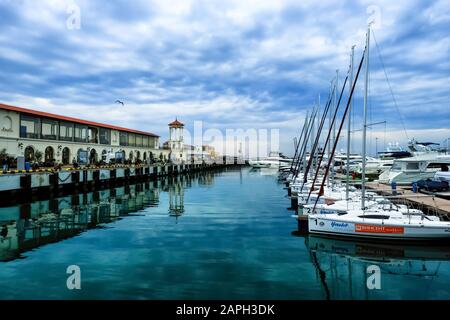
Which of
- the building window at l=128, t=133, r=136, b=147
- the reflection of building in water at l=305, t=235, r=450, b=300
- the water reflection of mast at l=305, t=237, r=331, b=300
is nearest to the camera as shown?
the water reflection of mast at l=305, t=237, r=331, b=300

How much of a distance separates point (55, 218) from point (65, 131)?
36.2 m

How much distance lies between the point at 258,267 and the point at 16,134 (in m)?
43.7

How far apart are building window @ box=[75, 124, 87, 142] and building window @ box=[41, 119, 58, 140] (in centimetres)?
574

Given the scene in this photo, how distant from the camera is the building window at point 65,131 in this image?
2151 inches

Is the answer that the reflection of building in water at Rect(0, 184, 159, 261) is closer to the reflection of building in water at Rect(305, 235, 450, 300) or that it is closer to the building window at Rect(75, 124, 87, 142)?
the reflection of building in water at Rect(305, 235, 450, 300)

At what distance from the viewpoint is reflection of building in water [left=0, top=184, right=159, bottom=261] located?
685 inches

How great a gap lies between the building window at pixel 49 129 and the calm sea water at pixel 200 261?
30.0 m

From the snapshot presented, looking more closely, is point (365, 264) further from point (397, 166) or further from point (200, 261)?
point (397, 166)

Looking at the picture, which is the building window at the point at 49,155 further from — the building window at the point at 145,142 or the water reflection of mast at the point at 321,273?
the water reflection of mast at the point at 321,273

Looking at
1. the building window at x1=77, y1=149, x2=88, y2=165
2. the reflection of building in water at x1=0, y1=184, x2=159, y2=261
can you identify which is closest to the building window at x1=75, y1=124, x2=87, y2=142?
the building window at x1=77, y1=149, x2=88, y2=165

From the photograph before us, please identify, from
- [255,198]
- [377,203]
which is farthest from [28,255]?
[255,198]

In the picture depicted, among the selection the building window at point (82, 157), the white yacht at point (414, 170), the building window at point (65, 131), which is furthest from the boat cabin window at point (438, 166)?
the building window at point (65, 131)

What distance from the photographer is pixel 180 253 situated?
15203 mm
